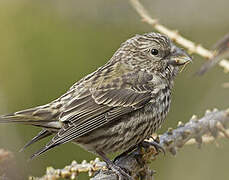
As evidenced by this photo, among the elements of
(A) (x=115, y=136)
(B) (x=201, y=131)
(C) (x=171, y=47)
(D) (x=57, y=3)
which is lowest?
(B) (x=201, y=131)

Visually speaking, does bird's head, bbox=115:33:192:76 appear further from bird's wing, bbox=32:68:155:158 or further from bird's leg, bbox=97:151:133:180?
bird's leg, bbox=97:151:133:180

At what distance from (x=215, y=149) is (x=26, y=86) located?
2640 mm

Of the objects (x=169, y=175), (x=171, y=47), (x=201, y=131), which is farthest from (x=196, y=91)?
(x=201, y=131)

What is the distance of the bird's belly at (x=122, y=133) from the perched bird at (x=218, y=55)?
2448mm

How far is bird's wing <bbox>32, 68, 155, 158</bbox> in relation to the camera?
13.2 feet


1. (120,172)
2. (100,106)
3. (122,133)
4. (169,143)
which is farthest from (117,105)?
(120,172)

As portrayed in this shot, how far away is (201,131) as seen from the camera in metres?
3.73

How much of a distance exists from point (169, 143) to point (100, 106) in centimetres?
81

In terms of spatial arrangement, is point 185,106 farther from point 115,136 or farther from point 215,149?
point 115,136

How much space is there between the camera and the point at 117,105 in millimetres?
4352

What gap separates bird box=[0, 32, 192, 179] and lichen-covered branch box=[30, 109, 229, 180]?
15 cm

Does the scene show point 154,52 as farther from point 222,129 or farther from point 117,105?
point 222,129

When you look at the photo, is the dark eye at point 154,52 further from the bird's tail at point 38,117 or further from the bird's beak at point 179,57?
the bird's tail at point 38,117

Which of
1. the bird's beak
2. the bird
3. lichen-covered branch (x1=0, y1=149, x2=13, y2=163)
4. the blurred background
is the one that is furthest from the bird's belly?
lichen-covered branch (x1=0, y1=149, x2=13, y2=163)
